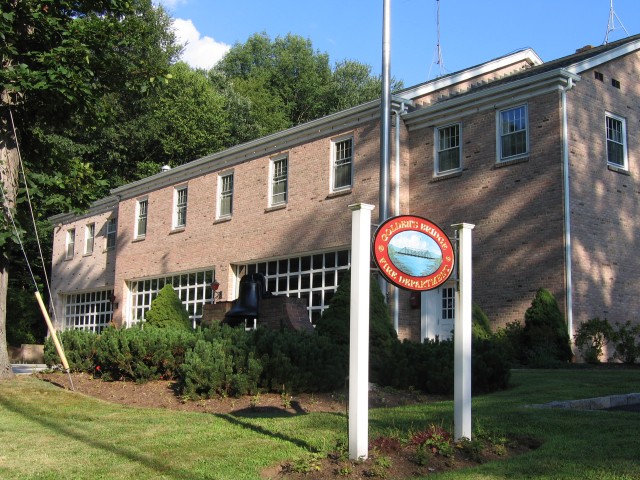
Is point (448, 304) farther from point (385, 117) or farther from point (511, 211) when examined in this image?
point (385, 117)

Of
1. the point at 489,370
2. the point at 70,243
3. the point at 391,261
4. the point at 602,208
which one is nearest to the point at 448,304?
the point at 602,208

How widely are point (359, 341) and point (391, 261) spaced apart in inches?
33.9

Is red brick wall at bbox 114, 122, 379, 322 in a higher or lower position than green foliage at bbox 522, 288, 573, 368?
higher

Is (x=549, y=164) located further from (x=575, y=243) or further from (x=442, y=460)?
(x=442, y=460)

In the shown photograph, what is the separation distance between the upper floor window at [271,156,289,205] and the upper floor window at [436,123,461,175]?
575 cm

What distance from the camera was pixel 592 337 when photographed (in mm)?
17625

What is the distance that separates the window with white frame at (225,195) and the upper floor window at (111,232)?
8.72m

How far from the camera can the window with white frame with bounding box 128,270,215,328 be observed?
2770 cm

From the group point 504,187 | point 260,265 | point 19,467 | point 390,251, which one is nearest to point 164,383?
point 19,467

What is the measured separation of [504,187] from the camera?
19172 millimetres

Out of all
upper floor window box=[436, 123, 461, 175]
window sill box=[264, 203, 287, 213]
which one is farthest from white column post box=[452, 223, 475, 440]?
window sill box=[264, 203, 287, 213]

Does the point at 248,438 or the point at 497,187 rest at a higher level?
the point at 497,187

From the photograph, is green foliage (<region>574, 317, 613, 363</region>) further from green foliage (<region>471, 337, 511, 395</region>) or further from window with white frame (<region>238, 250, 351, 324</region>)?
window with white frame (<region>238, 250, 351, 324</region>)

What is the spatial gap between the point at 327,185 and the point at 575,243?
786 centimetres
